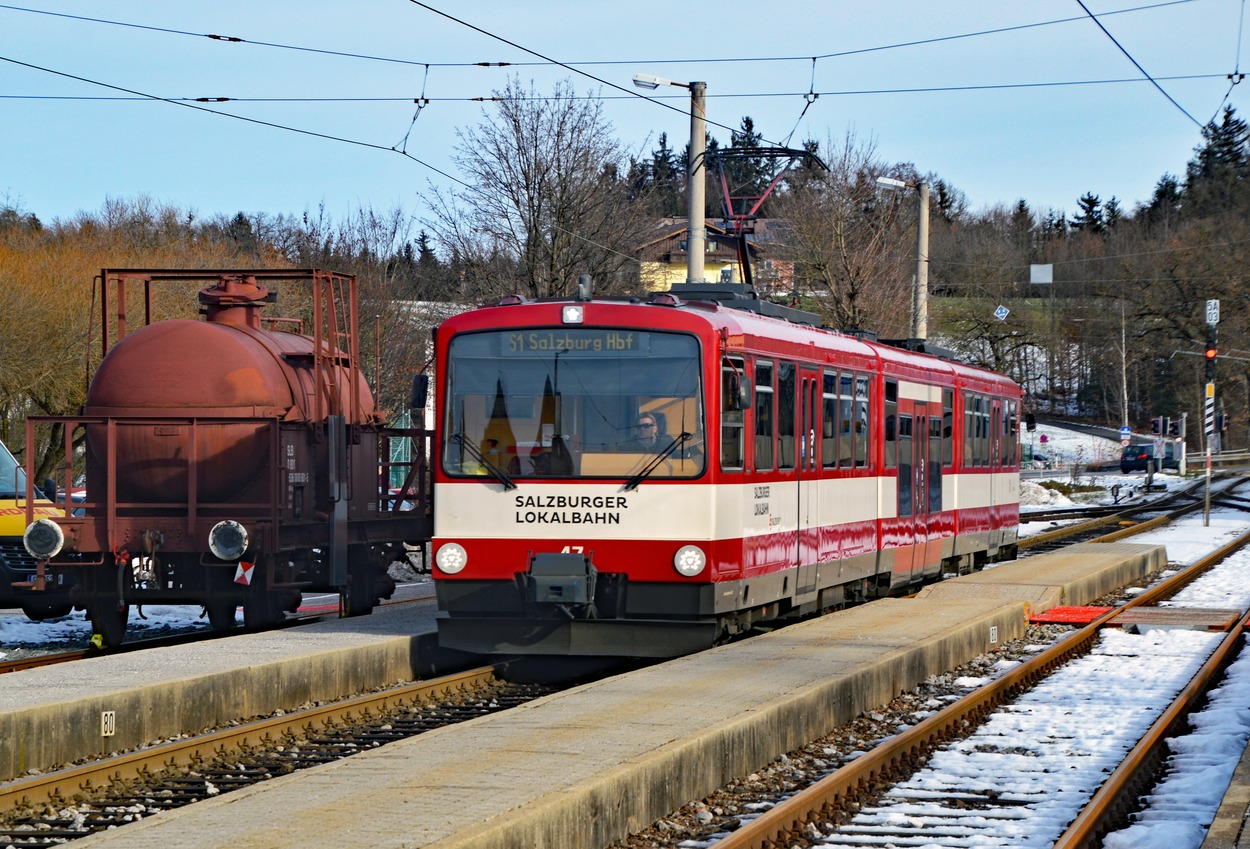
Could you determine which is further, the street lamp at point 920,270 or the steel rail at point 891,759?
the street lamp at point 920,270

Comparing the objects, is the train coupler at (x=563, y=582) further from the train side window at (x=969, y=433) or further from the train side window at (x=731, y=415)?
the train side window at (x=969, y=433)

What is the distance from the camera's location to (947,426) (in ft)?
74.5

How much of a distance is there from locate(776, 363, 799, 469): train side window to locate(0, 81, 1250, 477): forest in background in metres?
7.48

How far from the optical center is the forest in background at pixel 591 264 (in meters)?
38.2

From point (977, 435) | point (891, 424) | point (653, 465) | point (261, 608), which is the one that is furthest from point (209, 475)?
point (977, 435)

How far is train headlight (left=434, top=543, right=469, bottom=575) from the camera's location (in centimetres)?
1374

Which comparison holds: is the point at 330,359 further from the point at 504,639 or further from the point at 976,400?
the point at 976,400

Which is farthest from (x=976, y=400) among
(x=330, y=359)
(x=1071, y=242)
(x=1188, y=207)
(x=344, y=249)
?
(x=1071, y=242)

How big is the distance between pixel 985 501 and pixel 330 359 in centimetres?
1160

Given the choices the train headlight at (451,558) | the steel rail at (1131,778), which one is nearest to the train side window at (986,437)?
the steel rail at (1131,778)

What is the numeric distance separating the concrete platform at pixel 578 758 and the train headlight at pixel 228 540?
2509 millimetres

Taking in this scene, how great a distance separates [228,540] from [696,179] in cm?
947

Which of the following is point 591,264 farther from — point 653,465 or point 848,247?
point 653,465

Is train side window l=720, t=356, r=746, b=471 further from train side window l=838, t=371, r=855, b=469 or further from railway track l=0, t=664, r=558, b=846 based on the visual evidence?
train side window l=838, t=371, r=855, b=469
